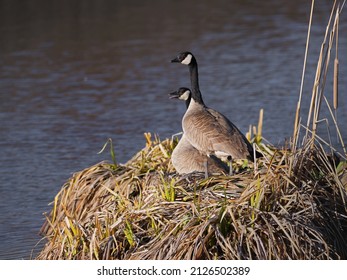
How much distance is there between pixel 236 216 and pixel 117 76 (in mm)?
7913

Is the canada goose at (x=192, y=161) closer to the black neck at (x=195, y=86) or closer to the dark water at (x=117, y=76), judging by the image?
the black neck at (x=195, y=86)

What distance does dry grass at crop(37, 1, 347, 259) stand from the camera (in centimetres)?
621

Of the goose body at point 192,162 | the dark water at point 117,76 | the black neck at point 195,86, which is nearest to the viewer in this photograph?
the goose body at point 192,162

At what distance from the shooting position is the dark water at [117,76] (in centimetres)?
1060

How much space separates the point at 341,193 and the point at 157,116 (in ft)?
18.1

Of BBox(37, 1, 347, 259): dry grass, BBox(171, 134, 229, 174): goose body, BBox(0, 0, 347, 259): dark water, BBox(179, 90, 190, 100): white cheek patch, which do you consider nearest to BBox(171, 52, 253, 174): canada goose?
BBox(171, 134, 229, 174): goose body

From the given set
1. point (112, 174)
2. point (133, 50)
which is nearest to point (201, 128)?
point (112, 174)

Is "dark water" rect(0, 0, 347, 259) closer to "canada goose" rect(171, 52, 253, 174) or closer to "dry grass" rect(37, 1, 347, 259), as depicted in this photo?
"dry grass" rect(37, 1, 347, 259)

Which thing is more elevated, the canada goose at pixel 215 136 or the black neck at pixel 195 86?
the black neck at pixel 195 86

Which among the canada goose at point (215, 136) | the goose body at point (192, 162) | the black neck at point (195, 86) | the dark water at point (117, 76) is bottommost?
the dark water at point (117, 76)

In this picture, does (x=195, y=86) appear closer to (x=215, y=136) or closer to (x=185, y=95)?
(x=185, y=95)

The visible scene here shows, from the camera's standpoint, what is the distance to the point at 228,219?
6355 millimetres

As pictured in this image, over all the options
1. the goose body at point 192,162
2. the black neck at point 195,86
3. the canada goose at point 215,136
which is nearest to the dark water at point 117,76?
the goose body at point 192,162

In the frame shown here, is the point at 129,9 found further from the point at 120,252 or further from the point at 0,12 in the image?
the point at 120,252
